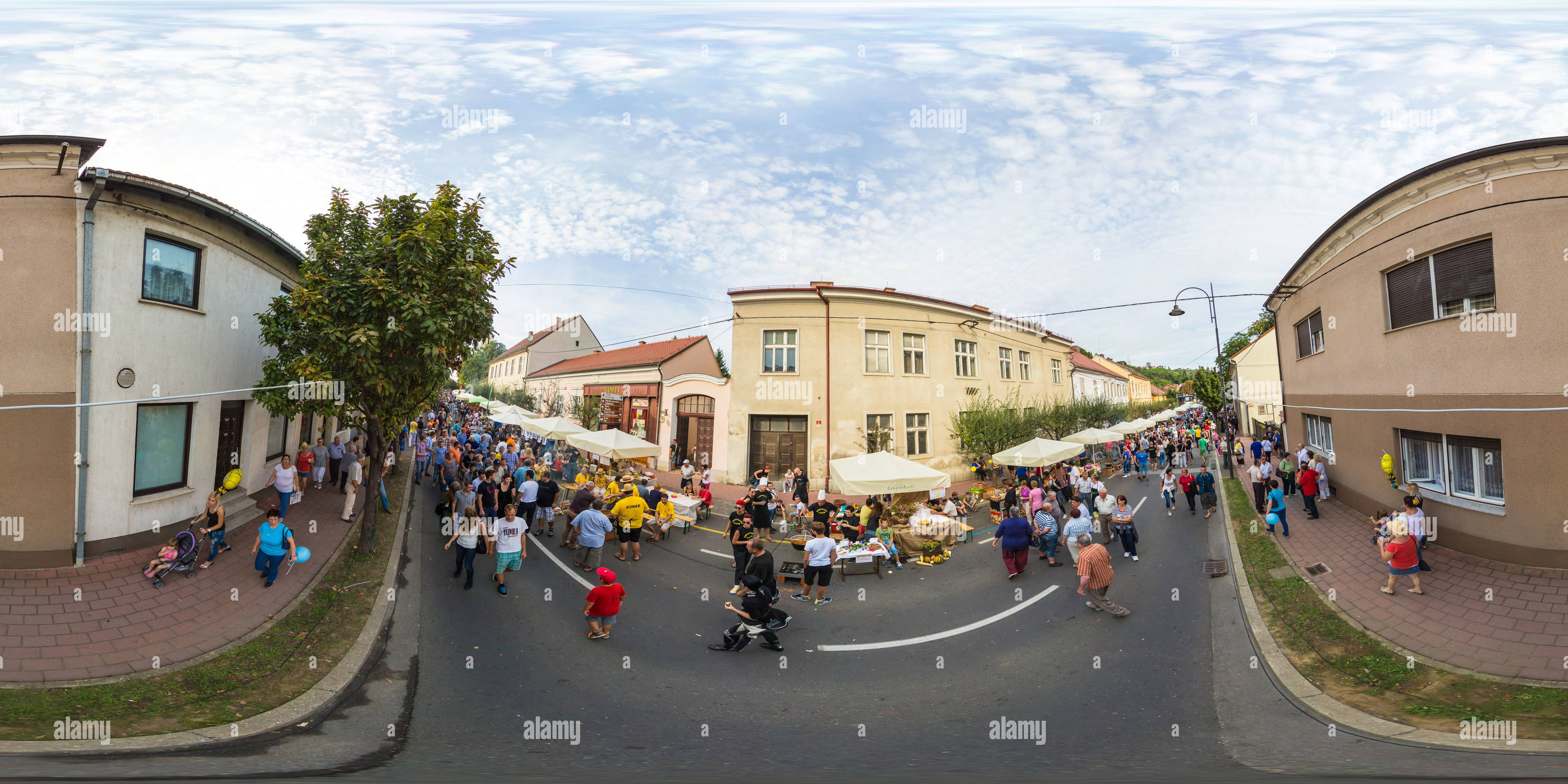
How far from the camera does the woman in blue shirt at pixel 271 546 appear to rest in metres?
9.26

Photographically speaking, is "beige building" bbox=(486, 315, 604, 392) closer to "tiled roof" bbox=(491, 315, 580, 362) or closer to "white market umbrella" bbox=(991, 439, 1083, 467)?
"tiled roof" bbox=(491, 315, 580, 362)

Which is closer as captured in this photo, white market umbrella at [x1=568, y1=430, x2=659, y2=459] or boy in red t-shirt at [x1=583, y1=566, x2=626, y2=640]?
boy in red t-shirt at [x1=583, y1=566, x2=626, y2=640]

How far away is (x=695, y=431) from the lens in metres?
26.8

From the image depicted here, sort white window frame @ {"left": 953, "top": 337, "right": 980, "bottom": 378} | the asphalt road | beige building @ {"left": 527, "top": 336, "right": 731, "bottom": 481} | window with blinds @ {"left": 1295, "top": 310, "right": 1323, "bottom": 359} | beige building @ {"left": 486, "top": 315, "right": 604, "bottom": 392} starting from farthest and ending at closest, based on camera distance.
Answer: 1. beige building @ {"left": 486, "top": 315, "right": 604, "bottom": 392}
2. white window frame @ {"left": 953, "top": 337, "right": 980, "bottom": 378}
3. beige building @ {"left": 527, "top": 336, "right": 731, "bottom": 481}
4. window with blinds @ {"left": 1295, "top": 310, "right": 1323, "bottom": 359}
5. the asphalt road

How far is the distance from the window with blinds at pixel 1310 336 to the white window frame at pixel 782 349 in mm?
15929

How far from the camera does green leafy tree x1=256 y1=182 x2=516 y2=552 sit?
10227mm

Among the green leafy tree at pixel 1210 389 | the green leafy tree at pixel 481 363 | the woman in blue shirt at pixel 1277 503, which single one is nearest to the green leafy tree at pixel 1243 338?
the green leafy tree at pixel 1210 389

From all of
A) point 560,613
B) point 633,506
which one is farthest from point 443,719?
point 633,506

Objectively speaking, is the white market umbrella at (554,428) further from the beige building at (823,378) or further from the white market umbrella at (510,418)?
the beige building at (823,378)

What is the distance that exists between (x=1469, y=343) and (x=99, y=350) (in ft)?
74.1

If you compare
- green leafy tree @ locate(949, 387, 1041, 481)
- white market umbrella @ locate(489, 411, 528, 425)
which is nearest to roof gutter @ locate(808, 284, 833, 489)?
green leafy tree @ locate(949, 387, 1041, 481)

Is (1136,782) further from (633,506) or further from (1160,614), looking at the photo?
(633,506)

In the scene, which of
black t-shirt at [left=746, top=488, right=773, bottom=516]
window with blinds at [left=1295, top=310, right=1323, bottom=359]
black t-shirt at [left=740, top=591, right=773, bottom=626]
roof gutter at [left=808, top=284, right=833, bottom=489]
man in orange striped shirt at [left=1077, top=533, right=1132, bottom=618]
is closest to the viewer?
black t-shirt at [left=740, top=591, right=773, bottom=626]

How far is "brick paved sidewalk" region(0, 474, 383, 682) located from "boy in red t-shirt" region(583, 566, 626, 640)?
457 cm
